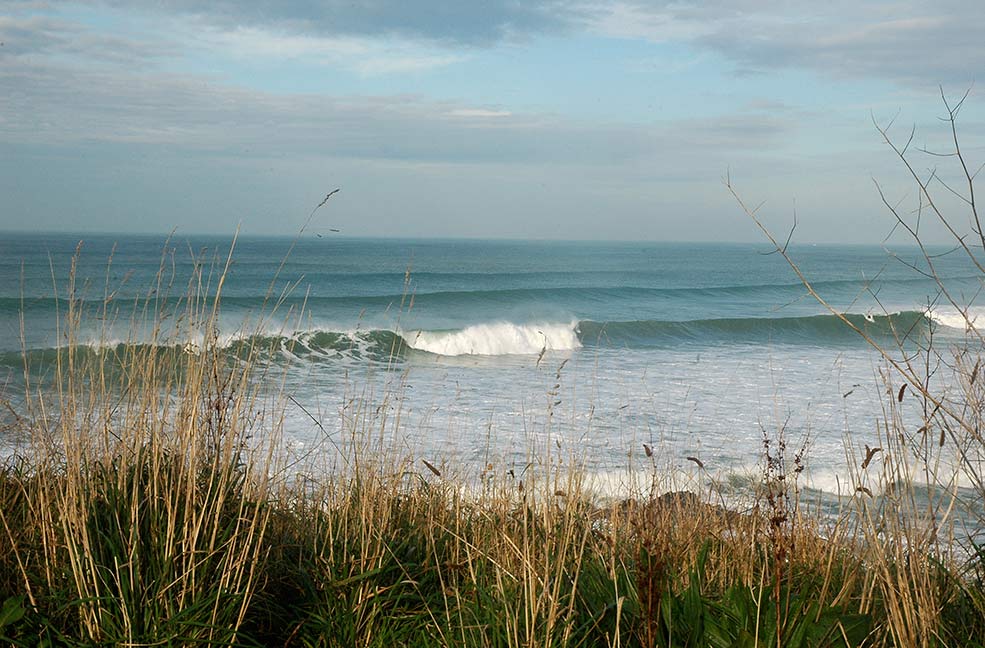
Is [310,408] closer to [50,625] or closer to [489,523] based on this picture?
[489,523]

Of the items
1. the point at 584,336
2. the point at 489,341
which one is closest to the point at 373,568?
the point at 489,341

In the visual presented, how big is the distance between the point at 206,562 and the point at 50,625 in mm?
531

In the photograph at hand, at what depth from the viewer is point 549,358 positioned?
717 inches

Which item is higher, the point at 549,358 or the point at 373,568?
the point at 373,568

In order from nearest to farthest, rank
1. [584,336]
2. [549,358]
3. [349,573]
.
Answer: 1. [349,573]
2. [549,358]
3. [584,336]

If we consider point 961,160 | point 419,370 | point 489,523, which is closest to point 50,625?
point 489,523

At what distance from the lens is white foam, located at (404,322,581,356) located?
2041 cm

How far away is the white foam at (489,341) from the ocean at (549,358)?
7 cm

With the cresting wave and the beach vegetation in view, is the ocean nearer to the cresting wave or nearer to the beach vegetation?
the cresting wave

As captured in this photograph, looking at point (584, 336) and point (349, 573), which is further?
point (584, 336)

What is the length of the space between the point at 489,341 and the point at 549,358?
10.4 feet

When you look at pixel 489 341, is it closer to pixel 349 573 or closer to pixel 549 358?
pixel 549 358

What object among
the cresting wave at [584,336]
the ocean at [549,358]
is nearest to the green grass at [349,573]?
the ocean at [549,358]

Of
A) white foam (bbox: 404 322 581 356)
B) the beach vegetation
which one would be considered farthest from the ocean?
the beach vegetation
